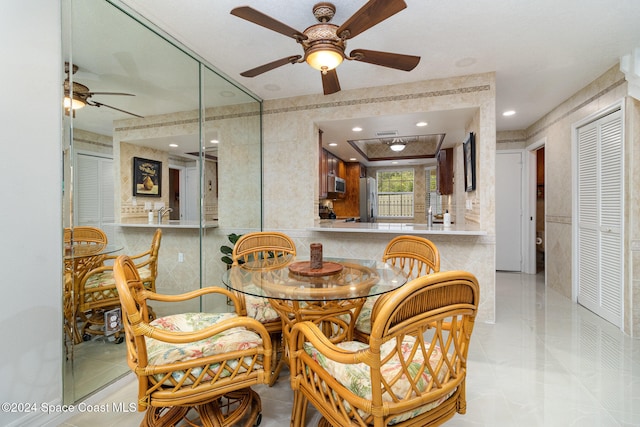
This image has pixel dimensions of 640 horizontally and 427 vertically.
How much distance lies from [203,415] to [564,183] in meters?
4.63

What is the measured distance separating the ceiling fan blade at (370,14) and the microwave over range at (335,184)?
368cm

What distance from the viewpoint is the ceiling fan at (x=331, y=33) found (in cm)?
158

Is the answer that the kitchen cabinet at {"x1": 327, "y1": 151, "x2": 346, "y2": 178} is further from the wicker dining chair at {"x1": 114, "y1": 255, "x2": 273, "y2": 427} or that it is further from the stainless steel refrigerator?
the wicker dining chair at {"x1": 114, "y1": 255, "x2": 273, "y2": 427}

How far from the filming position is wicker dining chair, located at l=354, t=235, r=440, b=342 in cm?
198

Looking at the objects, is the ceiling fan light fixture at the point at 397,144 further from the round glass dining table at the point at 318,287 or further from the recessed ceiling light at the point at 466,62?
the round glass dining table at the point at 318,287

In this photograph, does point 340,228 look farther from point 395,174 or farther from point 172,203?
point 395,174

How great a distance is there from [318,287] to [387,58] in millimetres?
1540

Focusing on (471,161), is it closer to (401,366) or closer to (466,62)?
(466,62)

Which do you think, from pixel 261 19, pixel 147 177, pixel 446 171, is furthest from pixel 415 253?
pixel 446 171

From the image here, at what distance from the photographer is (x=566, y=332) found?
113 inches

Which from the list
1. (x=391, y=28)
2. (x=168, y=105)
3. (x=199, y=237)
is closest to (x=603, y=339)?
(x=391, y=28)

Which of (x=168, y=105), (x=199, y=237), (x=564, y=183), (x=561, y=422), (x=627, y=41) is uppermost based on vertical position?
(x=627, y=41)

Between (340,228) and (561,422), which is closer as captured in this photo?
(561,422)

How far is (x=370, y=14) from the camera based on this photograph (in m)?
1.60
